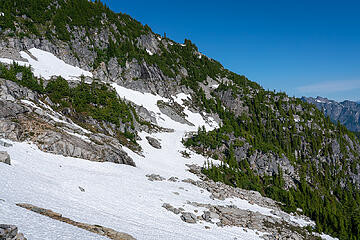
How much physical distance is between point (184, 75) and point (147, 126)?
175 feet

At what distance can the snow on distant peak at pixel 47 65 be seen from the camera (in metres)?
58.5

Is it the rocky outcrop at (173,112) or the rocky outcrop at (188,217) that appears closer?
the rocky outcrop at (188,217)

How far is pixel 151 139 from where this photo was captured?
5559 cm

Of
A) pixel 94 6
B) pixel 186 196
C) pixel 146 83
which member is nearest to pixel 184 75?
pixel 146 83

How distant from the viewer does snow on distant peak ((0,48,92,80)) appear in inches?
2303

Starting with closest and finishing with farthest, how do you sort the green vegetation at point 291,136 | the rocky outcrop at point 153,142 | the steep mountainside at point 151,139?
the steep mountainside at point 151,139
the rocky outcrop at point 153,142
the green vegetation at point 291,136

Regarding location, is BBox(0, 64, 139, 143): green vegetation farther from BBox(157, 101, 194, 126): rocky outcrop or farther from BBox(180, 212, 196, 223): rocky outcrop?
BBox(180, 212, 196, 223): rocky outcrop

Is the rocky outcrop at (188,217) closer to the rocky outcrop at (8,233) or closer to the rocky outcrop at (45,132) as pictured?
the rocky outcrop at (8,233)

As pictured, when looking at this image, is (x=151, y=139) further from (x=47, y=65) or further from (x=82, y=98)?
(x=47, y=65)

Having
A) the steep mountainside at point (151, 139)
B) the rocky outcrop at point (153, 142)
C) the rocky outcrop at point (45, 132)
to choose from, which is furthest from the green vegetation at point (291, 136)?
the rocky outcrop at point (45, 132)

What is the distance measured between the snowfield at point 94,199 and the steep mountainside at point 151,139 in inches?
6.7

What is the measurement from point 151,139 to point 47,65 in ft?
130

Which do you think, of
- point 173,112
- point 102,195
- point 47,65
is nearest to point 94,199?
point 102,195

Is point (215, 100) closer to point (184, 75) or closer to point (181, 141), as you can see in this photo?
point (184, 75)
